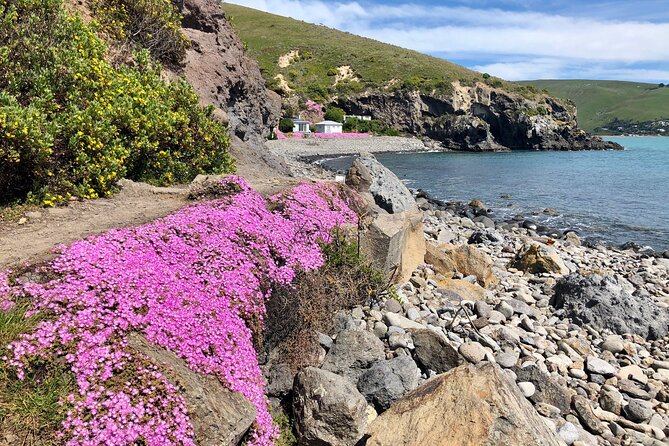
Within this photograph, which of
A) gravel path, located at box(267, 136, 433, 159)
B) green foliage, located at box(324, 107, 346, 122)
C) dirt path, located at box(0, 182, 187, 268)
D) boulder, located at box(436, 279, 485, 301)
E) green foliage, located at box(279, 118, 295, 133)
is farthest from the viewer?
green foliage, located at box(324, 107, 346, 122)

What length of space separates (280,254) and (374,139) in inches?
3850

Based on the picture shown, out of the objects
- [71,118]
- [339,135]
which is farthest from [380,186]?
[339,135]

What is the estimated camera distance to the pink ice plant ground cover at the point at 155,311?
159 inches

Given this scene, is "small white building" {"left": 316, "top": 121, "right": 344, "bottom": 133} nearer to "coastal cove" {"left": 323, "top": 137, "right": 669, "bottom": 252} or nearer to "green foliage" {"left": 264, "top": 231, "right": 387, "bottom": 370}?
"coastal cove" {"left": 323, "top": 137, "right": 669, "bottom": 252}

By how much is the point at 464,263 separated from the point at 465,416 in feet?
32.2

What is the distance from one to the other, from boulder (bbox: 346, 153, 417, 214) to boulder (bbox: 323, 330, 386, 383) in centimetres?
776

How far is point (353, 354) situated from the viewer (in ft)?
24.5

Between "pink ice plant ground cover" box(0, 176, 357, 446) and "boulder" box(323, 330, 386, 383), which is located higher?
"pink ice plant ground cover" box(0, 176, 357, 446)

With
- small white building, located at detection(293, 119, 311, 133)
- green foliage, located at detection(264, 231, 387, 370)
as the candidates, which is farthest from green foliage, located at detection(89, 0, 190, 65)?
small white building, located at detection(293, 119, 311, 133)

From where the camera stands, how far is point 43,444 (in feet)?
12.0

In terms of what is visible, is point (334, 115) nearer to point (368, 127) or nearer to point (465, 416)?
point (368, 127)

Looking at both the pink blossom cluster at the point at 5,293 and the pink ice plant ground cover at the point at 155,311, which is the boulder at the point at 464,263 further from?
the pink blossom cluster at the point at 5,293

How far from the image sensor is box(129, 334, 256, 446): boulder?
4312 millimetres

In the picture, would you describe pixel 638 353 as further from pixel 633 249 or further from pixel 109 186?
pixel 633 249
